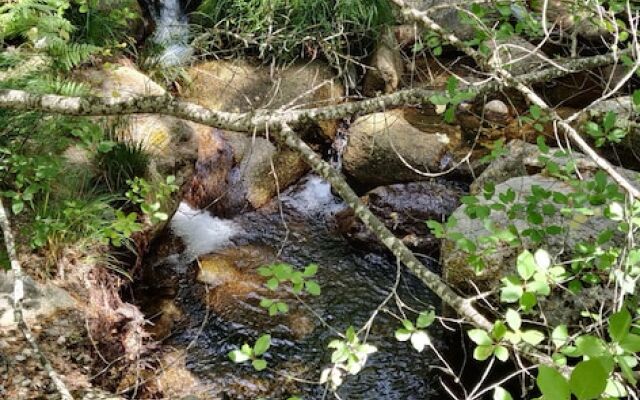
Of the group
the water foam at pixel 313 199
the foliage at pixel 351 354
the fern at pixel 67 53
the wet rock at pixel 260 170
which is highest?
the foliage at pixel 351 354

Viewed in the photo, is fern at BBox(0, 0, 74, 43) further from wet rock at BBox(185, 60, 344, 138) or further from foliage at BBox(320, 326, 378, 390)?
foliage at BBox(320, 326, 378, 390)

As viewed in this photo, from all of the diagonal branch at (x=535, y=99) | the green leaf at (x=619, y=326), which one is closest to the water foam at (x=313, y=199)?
the diagonal branch at (x=535, y=99)

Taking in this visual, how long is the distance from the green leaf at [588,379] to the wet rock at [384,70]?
6.32 m

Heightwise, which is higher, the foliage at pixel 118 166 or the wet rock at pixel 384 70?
the foliage at pixel 118 166

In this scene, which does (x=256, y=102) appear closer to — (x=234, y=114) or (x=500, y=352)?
(x=234, y=114)

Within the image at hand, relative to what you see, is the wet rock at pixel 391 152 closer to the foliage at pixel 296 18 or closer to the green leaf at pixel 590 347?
the foliage at pixel 296 18

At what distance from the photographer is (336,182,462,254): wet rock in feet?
17.3

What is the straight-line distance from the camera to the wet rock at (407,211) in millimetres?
5285

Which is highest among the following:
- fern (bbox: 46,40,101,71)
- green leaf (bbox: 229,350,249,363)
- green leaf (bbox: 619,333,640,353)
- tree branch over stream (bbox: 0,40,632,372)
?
green leaf (bbox: 619,333,640,353)

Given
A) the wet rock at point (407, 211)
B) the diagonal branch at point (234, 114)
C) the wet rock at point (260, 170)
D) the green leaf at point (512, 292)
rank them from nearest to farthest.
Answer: the green leaf at point (512, 292) < the diagonal branch at point (234, 114) < the wet rock at point (407, 211) < the wet rock at point (260, 170)

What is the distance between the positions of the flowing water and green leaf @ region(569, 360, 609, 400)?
2.47m

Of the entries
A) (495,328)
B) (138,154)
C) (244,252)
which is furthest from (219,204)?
(495,328)

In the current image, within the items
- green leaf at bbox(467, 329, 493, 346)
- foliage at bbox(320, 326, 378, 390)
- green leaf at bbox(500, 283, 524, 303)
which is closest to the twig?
foliage at bbox(320, 326, 378, 390)

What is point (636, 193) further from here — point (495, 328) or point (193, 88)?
point (193, 88)
